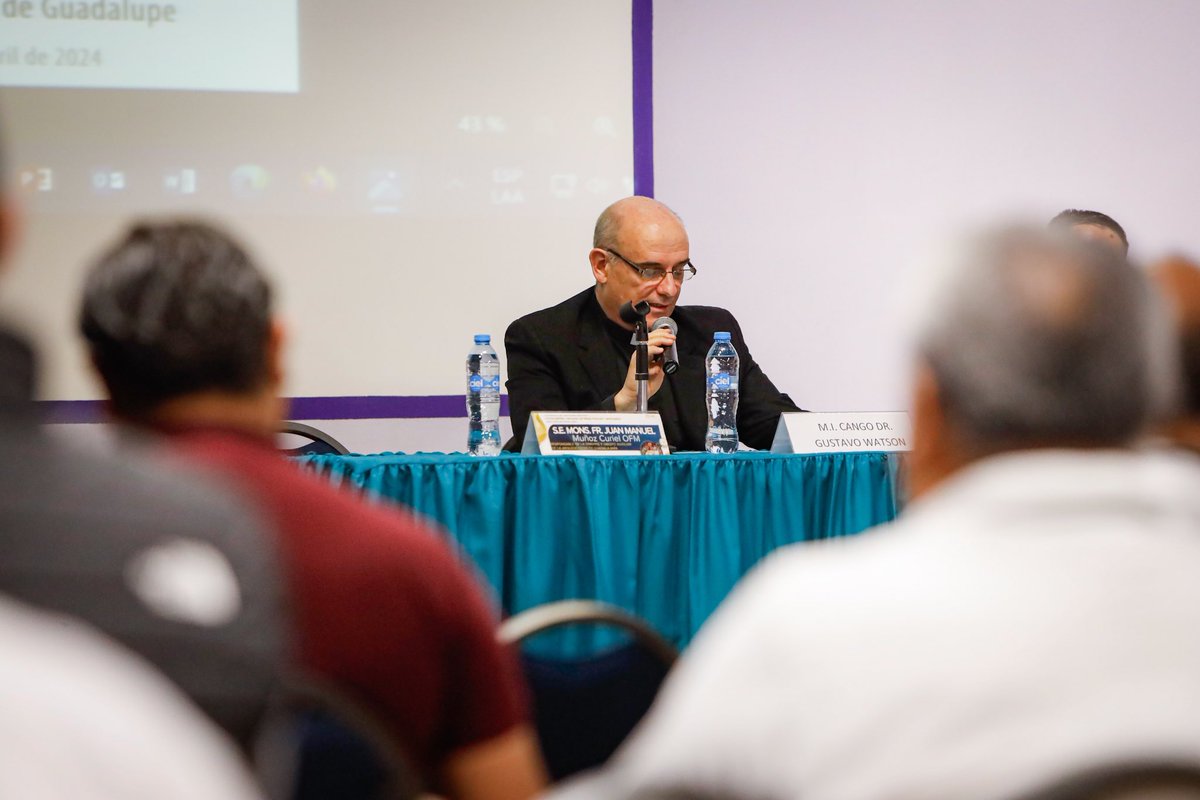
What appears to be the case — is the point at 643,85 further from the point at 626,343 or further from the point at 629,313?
the point at 629,313

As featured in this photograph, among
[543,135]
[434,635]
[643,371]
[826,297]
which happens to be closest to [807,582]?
[434,635]

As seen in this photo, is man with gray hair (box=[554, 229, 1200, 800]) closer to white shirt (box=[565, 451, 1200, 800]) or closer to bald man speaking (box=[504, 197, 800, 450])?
white shirt (box=[565, 451, 1200, 800])

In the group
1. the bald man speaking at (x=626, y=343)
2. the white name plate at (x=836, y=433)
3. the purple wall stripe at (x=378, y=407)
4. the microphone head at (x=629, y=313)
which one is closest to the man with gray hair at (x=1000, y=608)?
the white name plate at (x=836, y=433)

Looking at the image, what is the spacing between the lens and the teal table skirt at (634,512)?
2732 millimetres

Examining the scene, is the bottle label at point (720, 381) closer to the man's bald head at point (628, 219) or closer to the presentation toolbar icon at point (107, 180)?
the man's bald head at point (628, 219)

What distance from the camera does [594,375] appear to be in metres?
3.53

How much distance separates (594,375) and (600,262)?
35 centimetres

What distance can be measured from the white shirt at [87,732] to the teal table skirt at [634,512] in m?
2.18

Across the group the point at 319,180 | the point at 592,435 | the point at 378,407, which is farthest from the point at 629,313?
the point at 319,180

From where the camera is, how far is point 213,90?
401 centimetres

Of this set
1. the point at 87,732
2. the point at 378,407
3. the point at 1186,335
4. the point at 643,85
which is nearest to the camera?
the point at 87,732

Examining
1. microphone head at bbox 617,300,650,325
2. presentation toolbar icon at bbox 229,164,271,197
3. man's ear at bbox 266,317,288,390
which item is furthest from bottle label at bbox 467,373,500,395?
man's ear at bbox 266,317,288,390

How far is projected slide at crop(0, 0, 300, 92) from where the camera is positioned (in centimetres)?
384

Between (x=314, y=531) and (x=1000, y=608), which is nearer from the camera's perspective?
(x=1000, y=608)
